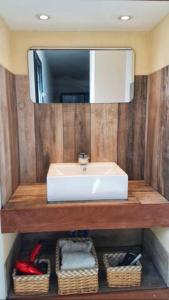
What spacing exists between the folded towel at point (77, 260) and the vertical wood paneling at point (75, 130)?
780 millimetres

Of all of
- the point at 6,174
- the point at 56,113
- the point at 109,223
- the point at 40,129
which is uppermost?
the point at 56,113

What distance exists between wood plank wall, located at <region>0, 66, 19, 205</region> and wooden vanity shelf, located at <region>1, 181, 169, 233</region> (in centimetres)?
16

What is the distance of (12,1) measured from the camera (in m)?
1.57

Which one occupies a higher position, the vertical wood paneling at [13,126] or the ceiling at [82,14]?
the ceiling at [82,14]

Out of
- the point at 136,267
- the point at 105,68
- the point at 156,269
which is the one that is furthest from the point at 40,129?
the point at 156,269

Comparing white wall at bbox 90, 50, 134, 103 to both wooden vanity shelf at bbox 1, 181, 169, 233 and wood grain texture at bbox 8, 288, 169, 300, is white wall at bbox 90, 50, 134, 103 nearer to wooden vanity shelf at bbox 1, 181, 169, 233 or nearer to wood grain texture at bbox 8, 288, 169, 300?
wooden vanity shelf at bbox 1, 181, 169, 233

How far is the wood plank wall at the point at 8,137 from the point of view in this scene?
1.77 meters

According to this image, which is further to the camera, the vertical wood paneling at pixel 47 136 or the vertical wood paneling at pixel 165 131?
the vertical wood paneling at pixel 47 136

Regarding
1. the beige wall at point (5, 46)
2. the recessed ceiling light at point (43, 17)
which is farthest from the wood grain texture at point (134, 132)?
the beige wall at point (5, 46)

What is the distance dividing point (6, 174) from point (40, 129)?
0.54m

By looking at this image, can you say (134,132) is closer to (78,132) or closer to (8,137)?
(78,132)

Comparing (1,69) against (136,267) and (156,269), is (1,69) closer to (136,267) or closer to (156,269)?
(136,267)

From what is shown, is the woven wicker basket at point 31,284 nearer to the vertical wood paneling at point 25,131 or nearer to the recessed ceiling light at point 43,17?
the vertical wood paneling at point 25,131

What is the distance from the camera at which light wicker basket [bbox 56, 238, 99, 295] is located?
1822 millimetres
